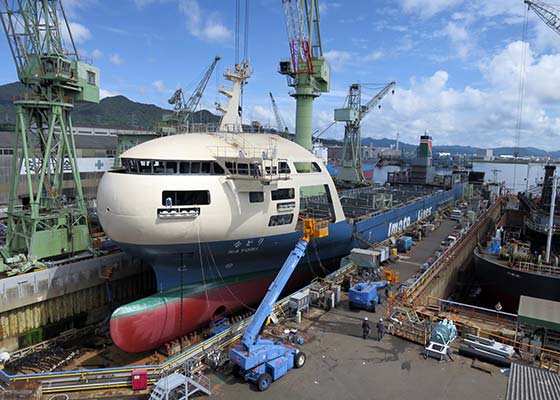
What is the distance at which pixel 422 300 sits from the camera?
68.9 feet

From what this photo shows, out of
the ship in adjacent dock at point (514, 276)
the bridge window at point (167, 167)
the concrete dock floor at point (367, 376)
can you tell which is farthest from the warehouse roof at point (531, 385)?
the ship in adjacent dock at point (514, 276)

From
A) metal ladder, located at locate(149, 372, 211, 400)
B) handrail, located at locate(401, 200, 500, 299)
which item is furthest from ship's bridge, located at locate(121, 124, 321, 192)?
metal ladder, located at locate(149, 372, 211, 400)

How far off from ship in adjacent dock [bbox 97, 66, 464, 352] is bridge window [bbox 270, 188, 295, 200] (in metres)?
0.06

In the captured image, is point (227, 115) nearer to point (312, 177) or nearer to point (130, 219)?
point (312, 177)

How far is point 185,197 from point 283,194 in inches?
238

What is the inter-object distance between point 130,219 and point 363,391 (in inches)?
485

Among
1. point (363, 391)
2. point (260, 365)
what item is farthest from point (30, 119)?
point (363, 391)

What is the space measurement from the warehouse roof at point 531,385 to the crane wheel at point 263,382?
7.10 m

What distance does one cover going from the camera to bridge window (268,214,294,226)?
21.6 metres

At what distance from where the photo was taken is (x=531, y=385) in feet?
36.2

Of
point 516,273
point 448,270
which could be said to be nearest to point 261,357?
point 448,270

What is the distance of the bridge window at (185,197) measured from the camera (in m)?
17.9

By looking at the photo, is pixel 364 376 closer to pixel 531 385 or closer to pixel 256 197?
pixel 531 385

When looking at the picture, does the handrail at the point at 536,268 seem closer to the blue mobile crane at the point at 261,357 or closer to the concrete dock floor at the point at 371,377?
the concrete dock floor at the point at 371,377
